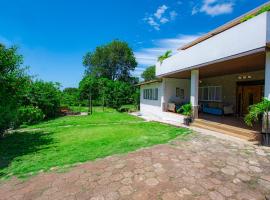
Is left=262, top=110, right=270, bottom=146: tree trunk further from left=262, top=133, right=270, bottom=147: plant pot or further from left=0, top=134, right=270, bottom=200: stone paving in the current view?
left=0, top=134, right=270, bottom=200: stone paving

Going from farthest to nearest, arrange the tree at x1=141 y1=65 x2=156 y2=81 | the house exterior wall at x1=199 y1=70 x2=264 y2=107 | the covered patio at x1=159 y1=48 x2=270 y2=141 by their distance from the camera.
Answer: the tree at x1=141 y1=65 x2=156 y2=81, the house exterior wall at x1=199 y1=70 x2=264 y2=107, the covered patio at x1=159 y1=48 x2=270 y2=141

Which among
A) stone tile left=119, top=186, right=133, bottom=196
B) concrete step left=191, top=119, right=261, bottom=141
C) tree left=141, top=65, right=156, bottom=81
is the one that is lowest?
stone tile left=119, top=186, right=133, bottom=196

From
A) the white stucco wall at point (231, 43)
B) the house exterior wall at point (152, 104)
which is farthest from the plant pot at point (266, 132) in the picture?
the house exterior wall at point (152, 104)

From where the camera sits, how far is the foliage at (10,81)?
27.1 ft

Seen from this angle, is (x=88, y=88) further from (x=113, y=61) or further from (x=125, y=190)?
(x=125, y=190)

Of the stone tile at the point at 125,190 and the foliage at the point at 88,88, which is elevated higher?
the foliage at the point at 88,88

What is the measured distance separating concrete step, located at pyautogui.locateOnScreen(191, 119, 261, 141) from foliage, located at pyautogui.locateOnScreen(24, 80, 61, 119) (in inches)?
514

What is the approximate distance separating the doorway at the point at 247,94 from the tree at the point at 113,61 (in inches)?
1368

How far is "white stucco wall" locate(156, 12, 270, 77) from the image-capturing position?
6.57 meters

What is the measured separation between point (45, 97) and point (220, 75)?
14.8 metres

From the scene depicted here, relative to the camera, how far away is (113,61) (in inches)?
1764

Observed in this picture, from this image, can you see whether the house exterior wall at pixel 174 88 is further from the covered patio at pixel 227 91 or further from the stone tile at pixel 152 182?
the stone tile at pixel 152 182

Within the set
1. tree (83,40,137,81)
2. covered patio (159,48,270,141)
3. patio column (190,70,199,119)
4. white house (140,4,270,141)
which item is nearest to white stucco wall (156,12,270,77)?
white house (140,4,270,141)

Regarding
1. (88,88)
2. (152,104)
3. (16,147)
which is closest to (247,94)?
(152,104)
